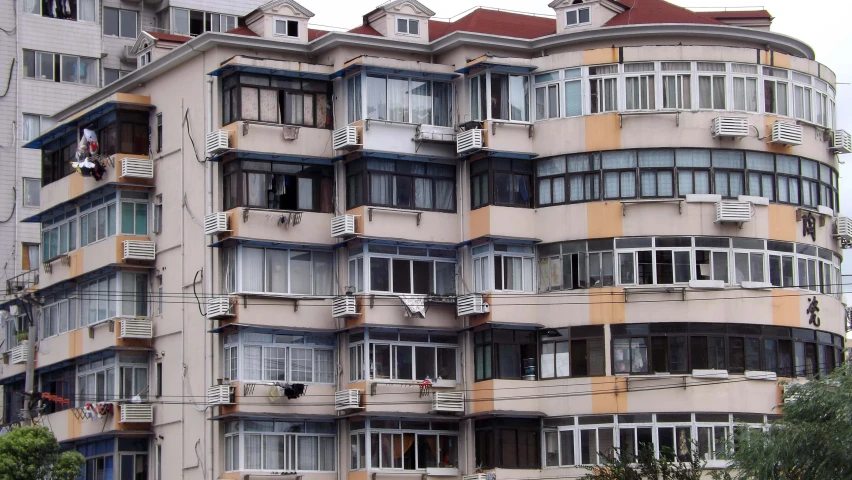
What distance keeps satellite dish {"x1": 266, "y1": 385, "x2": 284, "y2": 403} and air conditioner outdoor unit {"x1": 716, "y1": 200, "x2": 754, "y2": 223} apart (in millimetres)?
15182

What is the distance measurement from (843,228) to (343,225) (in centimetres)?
1723

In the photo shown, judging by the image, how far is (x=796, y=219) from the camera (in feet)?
203

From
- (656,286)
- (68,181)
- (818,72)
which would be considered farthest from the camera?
(68,181)

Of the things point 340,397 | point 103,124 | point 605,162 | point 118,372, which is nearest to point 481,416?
point 340,397

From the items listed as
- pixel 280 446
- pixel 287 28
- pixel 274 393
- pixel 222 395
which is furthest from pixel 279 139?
pixel 280 446

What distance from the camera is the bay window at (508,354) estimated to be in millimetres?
60625

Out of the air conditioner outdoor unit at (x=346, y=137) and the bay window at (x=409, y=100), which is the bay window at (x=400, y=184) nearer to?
the air conditioner outdoor unit at (x=346, y=137)

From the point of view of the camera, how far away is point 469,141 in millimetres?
61156

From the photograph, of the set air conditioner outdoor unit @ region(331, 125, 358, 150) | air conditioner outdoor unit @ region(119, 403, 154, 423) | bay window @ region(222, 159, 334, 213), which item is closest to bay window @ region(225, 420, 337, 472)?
air conditioner outdoor unit @ region(119, 403, 154, 423)

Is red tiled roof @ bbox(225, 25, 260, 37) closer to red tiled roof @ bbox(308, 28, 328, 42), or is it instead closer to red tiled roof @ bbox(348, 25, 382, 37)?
red tiled roof @ bbox(308, 28, 328, 42)

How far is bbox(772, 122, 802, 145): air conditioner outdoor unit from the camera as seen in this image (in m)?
61.2

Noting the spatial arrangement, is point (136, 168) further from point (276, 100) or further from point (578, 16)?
point (578, 16)

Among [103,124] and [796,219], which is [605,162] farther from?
[103,124]

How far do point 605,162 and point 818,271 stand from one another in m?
8.27
